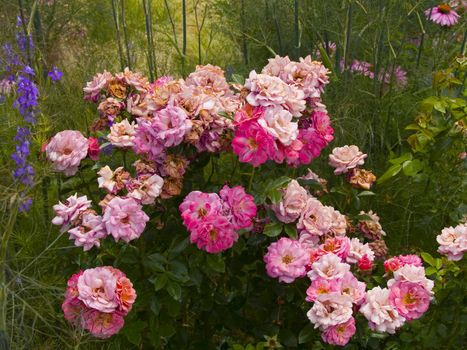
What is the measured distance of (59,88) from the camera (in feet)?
10.3

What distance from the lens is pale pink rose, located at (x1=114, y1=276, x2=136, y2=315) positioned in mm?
1691

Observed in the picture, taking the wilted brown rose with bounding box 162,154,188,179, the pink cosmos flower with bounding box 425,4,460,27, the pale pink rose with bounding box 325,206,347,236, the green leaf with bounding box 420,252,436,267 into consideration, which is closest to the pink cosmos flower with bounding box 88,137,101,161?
the wilted brown rose with bounding box 162,154,188,179

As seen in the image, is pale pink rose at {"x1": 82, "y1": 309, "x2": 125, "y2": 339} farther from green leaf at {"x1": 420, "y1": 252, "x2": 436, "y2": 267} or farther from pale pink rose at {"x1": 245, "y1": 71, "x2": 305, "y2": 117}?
green leaf at {"x1": 420, "y1": 252, "x2": 436, "y2": 267}

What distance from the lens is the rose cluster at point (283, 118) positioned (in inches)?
68.4

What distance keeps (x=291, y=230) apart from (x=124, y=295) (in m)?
0.46

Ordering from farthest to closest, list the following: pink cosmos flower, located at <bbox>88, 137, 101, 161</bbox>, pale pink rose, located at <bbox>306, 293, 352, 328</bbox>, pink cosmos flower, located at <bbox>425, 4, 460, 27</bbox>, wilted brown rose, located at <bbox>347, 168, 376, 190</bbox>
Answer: pink cosmos flower, located at <bbox>425, 4, 460, 27</bbox>, wilted brown rose, located at <bbox>347, 168, 376, 190</bbox>, pink cosmos flower, located at <bbox>88, 137, 101, 161</bbox>, pale pink rose, located at <bbox>306, 293, 352, 328</bbox>

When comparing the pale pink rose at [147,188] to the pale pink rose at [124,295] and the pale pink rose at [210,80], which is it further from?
the pale pink rose at [210,80]

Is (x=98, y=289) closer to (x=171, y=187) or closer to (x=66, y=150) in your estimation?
(x=171, y=187)

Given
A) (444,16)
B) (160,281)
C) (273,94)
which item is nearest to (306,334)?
(160,281)

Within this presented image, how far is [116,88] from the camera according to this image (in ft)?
6.73

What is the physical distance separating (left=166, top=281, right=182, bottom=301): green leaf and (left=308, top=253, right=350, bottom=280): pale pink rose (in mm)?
322

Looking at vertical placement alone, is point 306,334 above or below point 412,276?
below

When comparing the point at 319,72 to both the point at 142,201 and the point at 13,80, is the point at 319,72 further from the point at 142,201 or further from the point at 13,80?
the point at 13,80

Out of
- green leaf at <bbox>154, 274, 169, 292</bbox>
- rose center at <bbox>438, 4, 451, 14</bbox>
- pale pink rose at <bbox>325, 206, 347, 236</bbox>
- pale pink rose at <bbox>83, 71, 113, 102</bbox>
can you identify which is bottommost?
green leaf at <bbox>154, 274, 169, 292</bbox>
